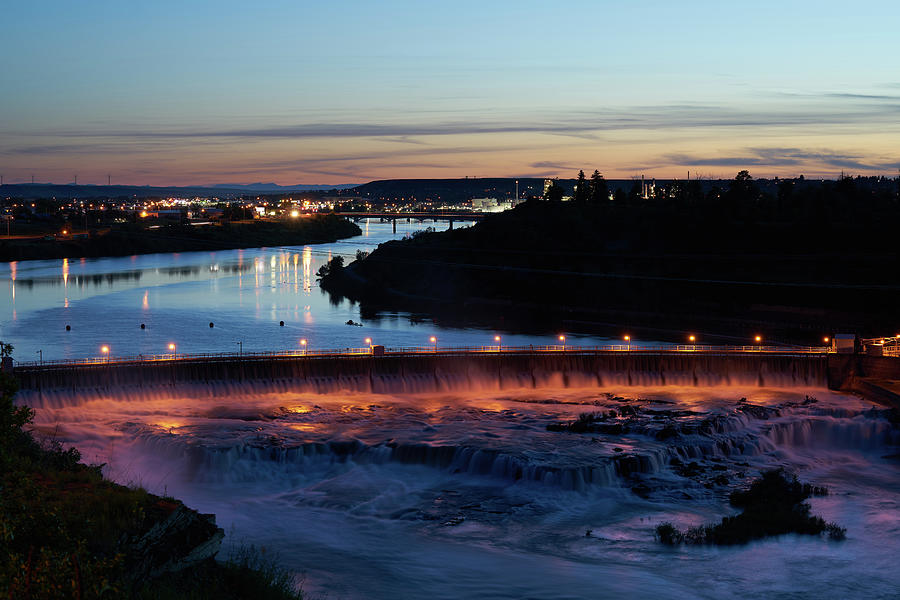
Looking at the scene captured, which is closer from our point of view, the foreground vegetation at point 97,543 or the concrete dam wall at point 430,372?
the foreground vegetation at point 97,543

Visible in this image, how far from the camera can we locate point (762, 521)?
27.4 m

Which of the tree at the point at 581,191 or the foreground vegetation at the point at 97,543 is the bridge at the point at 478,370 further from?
the tree at the point at 581,191

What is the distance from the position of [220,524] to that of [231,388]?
1720 cm

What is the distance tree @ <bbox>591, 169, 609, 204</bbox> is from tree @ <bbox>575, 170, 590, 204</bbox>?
1.29 metres

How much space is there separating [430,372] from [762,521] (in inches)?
863

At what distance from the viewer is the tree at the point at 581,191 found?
470 ft

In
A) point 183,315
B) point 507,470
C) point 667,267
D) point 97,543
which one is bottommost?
point 507,470

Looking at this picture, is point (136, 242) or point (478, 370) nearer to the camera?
point (478, 370)

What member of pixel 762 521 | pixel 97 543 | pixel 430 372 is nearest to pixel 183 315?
pixel 430 372

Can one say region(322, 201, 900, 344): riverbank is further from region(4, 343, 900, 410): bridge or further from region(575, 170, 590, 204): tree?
region(4, 343, 900, 410): bridge

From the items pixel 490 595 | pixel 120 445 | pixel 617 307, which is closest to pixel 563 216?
pixel 617 307

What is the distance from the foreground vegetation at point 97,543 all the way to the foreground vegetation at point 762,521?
12.8 m

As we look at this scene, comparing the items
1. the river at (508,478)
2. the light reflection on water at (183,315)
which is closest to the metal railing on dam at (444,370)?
the river at (508,478)

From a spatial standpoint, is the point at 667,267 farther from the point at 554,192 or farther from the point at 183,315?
the point at 183,315
